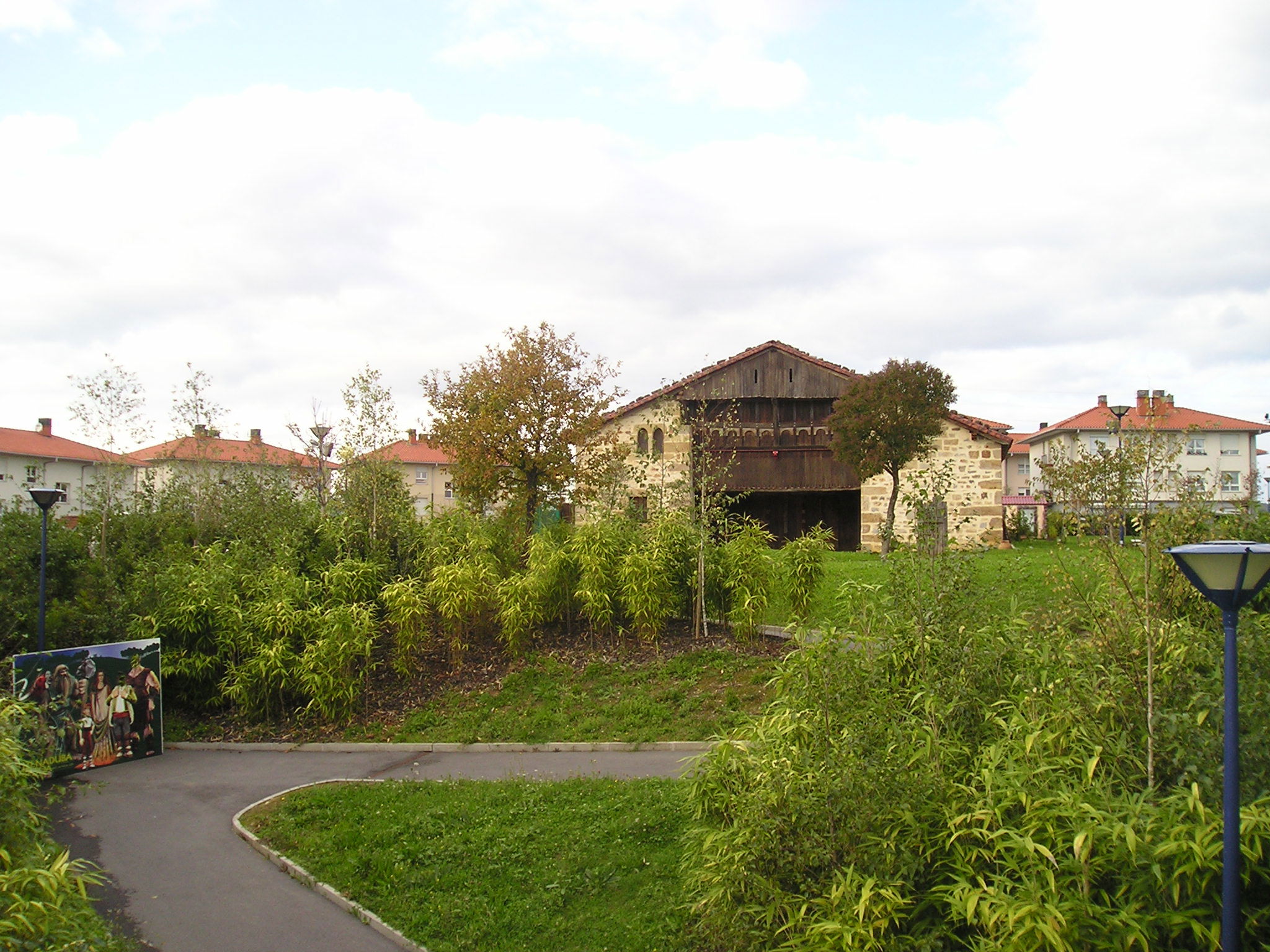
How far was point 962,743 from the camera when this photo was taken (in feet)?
15.4

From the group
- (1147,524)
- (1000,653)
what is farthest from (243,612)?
(1147,524)

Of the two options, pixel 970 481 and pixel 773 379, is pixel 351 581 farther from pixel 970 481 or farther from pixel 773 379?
pixel 970 481

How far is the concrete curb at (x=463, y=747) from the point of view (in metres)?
9.13

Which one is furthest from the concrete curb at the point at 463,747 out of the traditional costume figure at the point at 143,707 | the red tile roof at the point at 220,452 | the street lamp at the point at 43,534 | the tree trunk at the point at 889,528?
the red tile roof at the point at 220,452

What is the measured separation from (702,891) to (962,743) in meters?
1.99

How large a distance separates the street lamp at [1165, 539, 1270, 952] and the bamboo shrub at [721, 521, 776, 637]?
337 inches

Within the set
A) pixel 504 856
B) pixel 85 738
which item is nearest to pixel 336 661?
pixel 85 738

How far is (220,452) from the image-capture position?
58.7 feet

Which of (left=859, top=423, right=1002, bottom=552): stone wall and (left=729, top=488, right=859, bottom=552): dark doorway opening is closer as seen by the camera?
(left=859, top=423, right=1002, bottom=552): stone wall

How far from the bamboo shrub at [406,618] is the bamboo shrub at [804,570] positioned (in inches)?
205

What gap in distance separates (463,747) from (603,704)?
1787 mm

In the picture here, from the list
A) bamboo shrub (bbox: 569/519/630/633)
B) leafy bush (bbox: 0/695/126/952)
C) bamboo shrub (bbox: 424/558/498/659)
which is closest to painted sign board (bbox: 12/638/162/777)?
bamboo shrub (bbox: 424/558/498/659)

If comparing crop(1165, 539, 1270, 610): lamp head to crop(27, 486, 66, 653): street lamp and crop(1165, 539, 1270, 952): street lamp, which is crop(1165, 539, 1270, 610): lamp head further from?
crop(27, 486, 66, 653): street lamp

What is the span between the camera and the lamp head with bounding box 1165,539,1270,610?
3.24 metres
